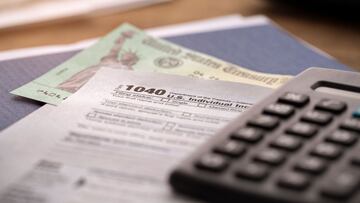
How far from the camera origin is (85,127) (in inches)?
15.3

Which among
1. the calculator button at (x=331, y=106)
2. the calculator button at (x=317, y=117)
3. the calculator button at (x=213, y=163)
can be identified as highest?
the calculator button at (x=331, y=106)

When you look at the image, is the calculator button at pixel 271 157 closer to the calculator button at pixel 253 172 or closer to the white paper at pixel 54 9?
the calculator button at pixel 253 172

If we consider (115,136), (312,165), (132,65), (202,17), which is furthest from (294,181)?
(202,17)

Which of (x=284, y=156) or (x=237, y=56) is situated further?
(x=237, y=56)

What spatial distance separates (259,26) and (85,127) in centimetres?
28

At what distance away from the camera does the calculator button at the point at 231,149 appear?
0.32 m

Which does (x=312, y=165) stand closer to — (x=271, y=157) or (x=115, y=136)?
(x=271, y=157)

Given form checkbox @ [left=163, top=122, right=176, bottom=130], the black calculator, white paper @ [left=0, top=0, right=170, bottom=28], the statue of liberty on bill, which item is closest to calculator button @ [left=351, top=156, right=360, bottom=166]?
the black calculator

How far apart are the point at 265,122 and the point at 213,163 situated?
5 centimetres

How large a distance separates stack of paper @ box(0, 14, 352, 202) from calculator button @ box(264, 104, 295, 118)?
0.12 feet

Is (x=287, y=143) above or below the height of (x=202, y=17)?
below

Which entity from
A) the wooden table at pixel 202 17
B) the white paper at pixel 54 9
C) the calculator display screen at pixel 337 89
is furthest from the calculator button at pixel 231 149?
the white paper at pixel 54 9

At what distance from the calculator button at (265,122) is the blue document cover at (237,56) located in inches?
6.3

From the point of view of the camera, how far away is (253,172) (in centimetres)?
30
